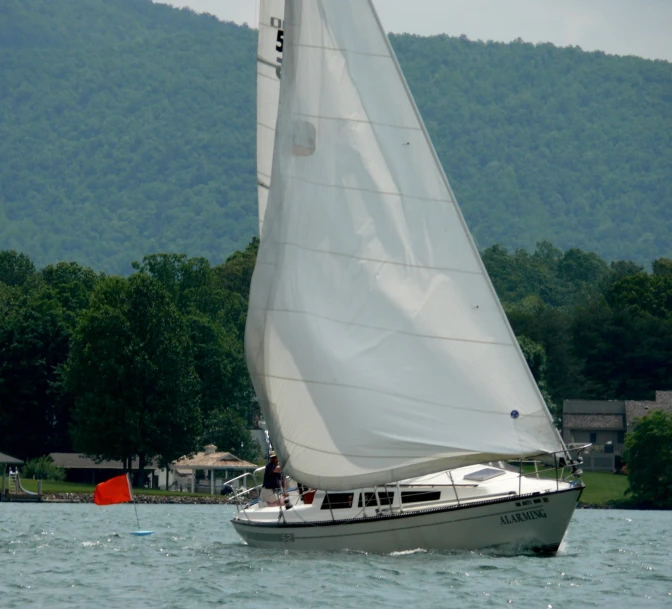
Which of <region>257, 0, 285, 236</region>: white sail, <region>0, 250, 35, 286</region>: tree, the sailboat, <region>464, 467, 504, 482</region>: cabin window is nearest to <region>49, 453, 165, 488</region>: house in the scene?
<region>257, 0, 285, 236</region>: white sail

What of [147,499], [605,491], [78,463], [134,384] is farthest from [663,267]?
[147,499]

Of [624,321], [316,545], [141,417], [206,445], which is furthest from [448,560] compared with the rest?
[624,321]

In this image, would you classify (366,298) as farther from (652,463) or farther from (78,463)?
(78,463)

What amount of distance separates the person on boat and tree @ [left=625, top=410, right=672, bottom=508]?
50.5m

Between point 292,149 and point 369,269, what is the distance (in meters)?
3.20

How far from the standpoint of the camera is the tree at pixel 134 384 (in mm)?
88250

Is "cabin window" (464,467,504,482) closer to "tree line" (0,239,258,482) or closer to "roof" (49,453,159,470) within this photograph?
"tree line" (0,239,258,482)

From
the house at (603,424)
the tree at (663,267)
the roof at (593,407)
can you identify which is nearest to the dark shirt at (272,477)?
the house at (603,424)

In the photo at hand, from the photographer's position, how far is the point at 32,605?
24422mm

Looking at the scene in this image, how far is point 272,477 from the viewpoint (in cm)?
3619

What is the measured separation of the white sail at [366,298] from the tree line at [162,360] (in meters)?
56.8

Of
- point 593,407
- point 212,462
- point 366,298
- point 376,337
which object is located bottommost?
point 376,337

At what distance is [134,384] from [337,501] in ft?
191

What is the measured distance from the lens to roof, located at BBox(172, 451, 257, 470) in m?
93.1
